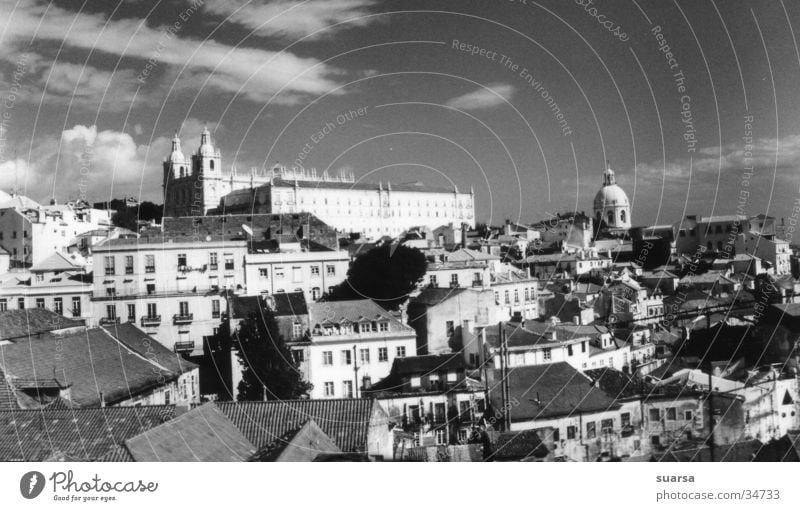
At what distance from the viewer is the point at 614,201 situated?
356 cm

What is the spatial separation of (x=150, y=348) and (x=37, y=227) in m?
1.13

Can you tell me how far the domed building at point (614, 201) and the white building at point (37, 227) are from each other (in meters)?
2.64

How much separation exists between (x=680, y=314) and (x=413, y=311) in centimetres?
142

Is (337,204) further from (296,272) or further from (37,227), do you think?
(296,272)

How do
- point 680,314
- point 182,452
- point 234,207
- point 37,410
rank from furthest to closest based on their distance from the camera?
1. point 234,207
2. point 680,314
3. point 37,410
4. point 182,452

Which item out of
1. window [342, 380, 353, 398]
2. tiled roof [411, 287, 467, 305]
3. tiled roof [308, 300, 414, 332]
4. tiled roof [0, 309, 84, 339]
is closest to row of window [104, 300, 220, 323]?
tiled roof [0, 309, 84, 339]

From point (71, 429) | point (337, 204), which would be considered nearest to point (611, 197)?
point (71, 429)

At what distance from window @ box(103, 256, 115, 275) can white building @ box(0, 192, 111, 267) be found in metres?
0.53

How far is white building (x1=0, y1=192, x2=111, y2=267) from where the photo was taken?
3.59 meters

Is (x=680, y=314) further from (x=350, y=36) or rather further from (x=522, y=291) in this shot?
(x=350, y=36)

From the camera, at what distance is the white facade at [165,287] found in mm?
3258

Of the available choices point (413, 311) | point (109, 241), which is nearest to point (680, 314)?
point (413, 311)

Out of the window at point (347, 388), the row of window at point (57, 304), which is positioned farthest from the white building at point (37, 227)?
the window at point (347, 388)

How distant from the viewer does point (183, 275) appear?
10.8ft
